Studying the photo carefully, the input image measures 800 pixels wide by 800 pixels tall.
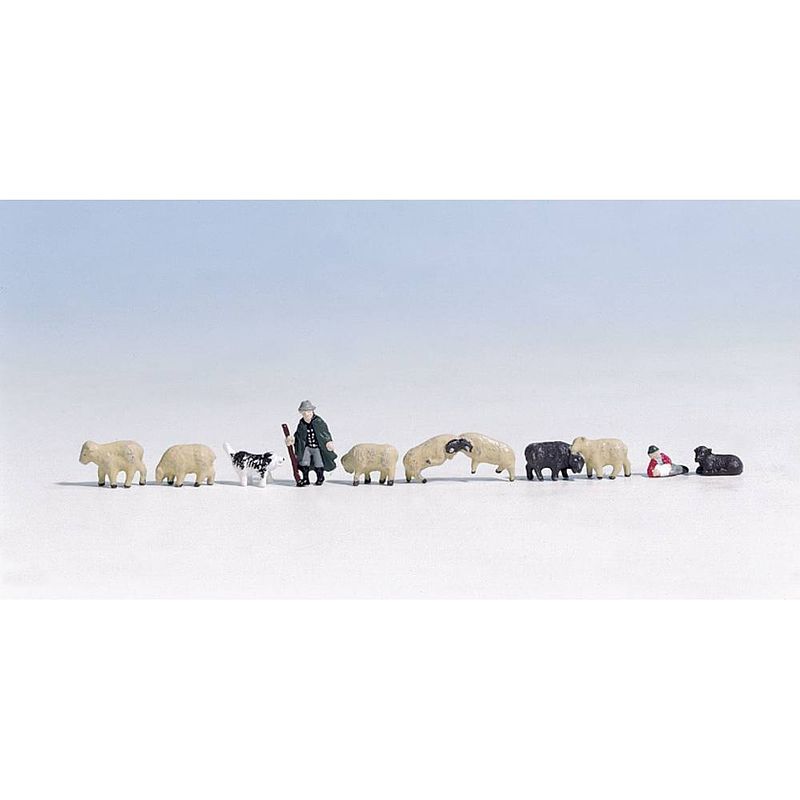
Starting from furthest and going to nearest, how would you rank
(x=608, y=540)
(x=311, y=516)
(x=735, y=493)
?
(x=735, y=493) → (x=311, y=516) → (x=608, y=540)

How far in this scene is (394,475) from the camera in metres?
10.6

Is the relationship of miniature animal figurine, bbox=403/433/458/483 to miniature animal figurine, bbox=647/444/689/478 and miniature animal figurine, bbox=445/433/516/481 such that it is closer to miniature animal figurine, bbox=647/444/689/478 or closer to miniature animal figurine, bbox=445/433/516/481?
miniature animal figurine, bbox=445/433/516/481

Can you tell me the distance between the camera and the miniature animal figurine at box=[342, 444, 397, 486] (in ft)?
34.6

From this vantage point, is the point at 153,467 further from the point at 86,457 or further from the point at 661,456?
the point at 661,456

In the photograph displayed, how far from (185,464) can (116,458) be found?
1.80 feet

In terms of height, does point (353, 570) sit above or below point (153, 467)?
below

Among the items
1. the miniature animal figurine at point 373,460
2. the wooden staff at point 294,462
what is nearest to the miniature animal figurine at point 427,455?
the miniature animal figurine at point 373,460

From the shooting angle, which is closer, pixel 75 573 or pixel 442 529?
pixel 75 573

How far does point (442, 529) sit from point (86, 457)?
3021mm

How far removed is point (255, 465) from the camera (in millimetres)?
10578

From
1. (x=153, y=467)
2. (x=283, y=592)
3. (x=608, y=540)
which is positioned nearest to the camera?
(x=283, y=592)

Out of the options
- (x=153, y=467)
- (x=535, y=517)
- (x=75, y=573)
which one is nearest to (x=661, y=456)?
(x=535, y=517)

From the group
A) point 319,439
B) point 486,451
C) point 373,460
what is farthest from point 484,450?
point 319,439

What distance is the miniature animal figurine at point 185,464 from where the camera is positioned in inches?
412
